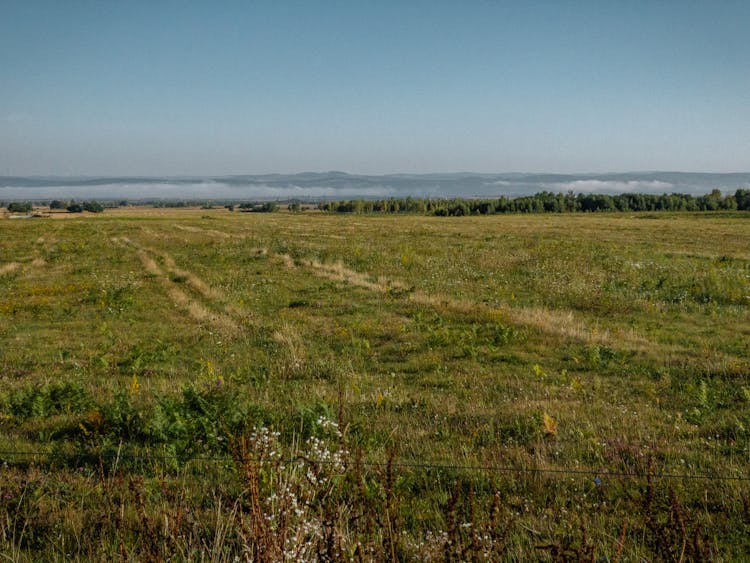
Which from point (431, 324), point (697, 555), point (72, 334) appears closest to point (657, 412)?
point (697, 555)

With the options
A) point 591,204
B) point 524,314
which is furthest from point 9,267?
point 591,204

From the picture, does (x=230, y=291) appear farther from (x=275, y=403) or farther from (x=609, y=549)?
(x=609, y=549)

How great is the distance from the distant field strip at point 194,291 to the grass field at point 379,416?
0.51ft

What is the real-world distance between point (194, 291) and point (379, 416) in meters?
16.5

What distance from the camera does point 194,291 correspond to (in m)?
22.2

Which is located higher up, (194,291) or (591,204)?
(591,204)

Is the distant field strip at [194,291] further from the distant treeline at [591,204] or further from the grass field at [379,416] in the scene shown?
the distant treeline at [591,204]

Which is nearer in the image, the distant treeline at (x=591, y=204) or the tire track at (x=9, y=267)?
the tire track at (x=9, y=267)

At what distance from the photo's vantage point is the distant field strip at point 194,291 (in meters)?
16.0

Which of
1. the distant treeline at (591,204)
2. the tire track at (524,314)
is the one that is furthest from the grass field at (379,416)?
the distant treeline at (591,204)

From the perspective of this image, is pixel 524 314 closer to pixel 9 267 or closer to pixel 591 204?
pixel 9 267

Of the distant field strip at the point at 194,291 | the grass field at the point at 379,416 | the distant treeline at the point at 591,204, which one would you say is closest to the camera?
the grass field at the point at 379,416

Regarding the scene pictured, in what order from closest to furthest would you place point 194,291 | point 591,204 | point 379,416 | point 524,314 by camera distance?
point 379,416, point 524,314, point 194,291, point 591,204

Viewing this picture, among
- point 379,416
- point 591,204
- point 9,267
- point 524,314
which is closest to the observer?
point 379,416
